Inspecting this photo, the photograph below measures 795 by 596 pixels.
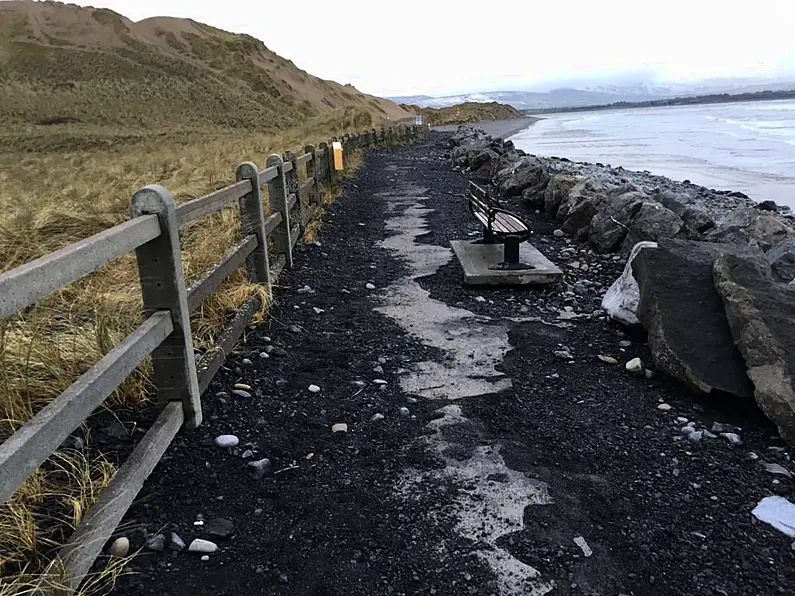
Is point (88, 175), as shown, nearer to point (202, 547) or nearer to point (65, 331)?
point (65, 331)

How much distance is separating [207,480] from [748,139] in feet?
110

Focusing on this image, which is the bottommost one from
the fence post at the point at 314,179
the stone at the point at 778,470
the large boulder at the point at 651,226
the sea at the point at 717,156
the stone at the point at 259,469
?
the sea at the point at 717,156

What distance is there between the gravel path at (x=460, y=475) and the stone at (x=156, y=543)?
33 millimetres

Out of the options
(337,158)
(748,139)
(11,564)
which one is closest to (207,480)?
(11,564)

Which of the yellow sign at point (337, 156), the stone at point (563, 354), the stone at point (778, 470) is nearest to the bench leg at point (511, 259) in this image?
the stone at point (563, 354)

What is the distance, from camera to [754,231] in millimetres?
8336

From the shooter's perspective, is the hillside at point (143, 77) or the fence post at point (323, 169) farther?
the hillside at point (143, 77)

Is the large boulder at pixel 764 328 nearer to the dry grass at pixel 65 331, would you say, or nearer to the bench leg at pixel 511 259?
the bench leg at pixel 511 259

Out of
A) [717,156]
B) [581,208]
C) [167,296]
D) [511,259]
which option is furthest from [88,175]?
[717,156]

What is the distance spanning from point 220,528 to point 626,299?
365 cm

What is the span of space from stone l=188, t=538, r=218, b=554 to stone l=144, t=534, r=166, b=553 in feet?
0.35

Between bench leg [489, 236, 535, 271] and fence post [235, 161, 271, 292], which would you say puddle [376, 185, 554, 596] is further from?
fence post [235, 161, 271, 292]

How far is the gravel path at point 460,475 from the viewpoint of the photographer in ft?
8.58

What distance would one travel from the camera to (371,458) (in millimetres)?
3488
